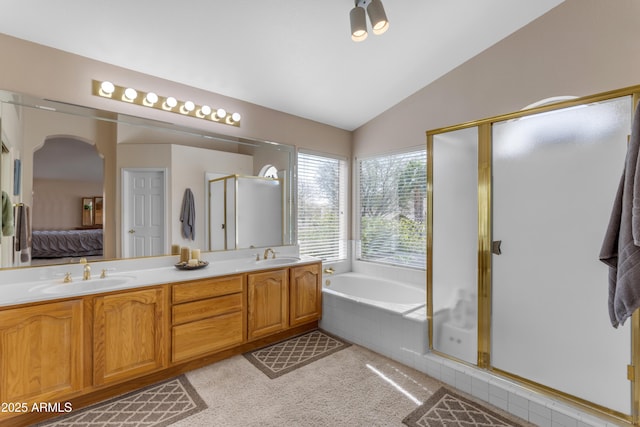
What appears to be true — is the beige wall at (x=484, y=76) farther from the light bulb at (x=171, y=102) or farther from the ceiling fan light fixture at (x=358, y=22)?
the ceiling fan light fixture at (x=358, y=22)

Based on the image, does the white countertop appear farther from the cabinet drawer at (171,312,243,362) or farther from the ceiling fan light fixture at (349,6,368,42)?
the ceiling fan light fixture at (349,6,368,42)

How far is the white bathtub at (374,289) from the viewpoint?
3.40 meters

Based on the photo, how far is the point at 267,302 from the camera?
9.09 feet

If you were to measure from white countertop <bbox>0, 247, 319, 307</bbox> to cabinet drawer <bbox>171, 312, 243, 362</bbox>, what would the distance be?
0.37 m

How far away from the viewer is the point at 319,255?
4.02 m

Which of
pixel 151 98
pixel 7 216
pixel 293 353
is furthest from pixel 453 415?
pixel 151 98

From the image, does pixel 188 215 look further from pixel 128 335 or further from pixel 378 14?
pixel 378 14

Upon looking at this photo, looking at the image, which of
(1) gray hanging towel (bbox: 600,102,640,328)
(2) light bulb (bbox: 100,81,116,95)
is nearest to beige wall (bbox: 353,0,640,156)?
(1) gray hanging towel (bbox: 600,102,640,328)

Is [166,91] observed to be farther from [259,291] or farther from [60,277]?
[259,291]

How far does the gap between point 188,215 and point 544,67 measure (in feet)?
10.8

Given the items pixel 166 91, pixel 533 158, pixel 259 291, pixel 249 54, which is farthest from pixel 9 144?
pixel 533 158

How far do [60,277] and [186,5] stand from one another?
2.08 m

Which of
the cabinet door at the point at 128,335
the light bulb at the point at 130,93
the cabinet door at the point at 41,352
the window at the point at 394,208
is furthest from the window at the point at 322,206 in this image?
the cabinet door at the point at 41,352

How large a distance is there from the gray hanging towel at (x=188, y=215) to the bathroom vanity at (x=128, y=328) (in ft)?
1.12
